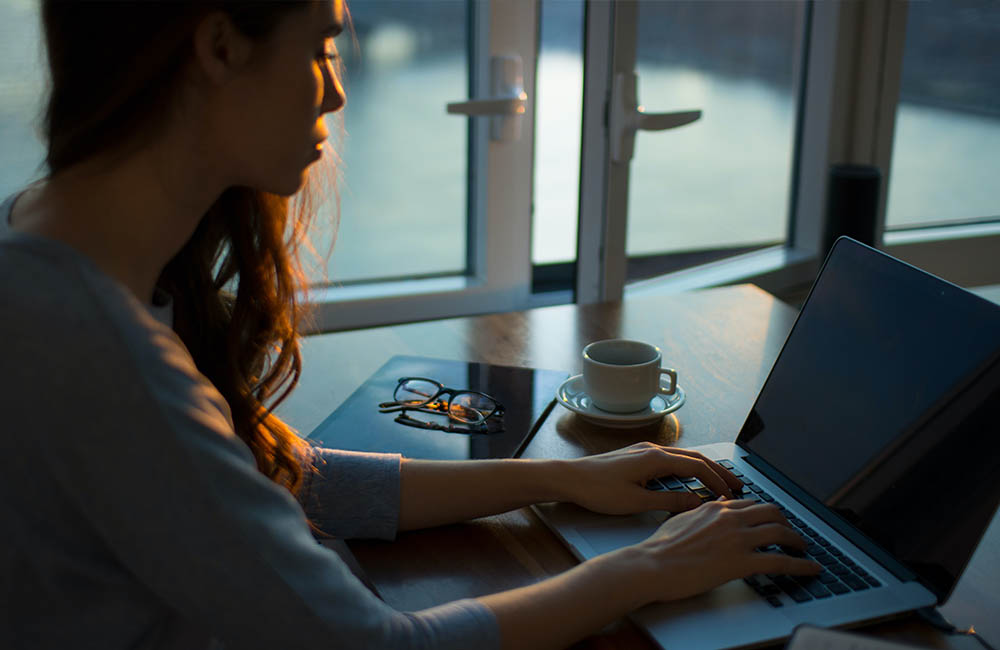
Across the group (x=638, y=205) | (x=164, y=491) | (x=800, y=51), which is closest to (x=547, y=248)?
(x=638, y=205)

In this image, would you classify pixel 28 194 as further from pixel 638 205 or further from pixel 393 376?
pixel 638 205

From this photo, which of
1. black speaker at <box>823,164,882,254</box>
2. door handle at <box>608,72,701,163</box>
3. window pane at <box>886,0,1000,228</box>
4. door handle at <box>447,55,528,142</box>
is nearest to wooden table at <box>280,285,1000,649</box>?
door handle at <box>608,72,701,163</box>

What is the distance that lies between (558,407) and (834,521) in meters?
0.38

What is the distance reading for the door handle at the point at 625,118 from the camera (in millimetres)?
1942

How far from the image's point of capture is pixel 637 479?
0.90m

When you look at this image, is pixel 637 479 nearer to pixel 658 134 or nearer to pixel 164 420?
pixel 164 420

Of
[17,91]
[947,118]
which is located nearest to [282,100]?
[17,91]

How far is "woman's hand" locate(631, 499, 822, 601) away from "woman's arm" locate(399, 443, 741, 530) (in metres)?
0.07

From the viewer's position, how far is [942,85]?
2.58 metres

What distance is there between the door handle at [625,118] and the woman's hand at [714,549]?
125 cm

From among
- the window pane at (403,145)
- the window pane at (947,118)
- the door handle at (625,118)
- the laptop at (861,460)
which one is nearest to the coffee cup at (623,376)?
the laptop at (861,460)

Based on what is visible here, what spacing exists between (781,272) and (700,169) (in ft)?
1.26

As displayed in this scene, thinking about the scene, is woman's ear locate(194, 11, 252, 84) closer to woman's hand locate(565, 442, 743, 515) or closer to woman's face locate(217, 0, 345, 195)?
woman's face locate(217, 0, 345, 195)

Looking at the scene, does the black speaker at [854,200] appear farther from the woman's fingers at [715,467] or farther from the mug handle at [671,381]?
the woman's fingers at [715,467]
